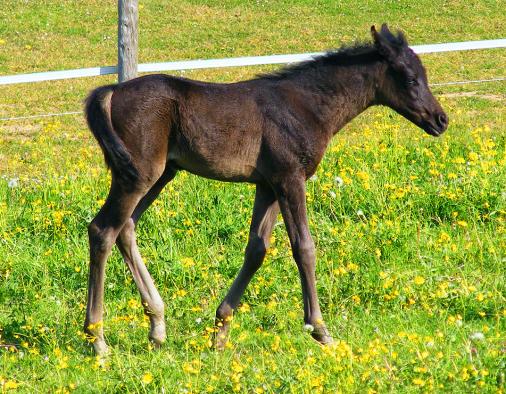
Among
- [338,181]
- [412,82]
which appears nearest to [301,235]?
[412,82]

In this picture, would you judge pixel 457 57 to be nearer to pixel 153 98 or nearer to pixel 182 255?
pixel 182 255

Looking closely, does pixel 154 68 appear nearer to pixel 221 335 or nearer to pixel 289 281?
pixel 289 281

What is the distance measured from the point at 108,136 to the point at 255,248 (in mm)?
1140

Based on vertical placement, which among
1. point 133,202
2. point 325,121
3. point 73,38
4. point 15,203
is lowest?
point 73,38

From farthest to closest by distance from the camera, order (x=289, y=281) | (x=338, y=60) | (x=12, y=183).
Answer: (x=12, y=183)
(x=289, y=281)
(x=338, y=60)

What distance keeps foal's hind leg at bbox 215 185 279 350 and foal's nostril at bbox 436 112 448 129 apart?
44.6 inches

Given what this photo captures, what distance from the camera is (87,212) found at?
307 inches

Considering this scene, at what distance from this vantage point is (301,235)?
589 cm

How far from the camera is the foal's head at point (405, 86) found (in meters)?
6.02

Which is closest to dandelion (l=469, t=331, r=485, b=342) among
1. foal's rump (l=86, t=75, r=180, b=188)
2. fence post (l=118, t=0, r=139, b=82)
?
foal's rump (l=86, t=75, r=180, b=188)

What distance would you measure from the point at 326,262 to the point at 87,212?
2.06m

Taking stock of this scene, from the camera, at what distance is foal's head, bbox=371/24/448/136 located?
6.02m

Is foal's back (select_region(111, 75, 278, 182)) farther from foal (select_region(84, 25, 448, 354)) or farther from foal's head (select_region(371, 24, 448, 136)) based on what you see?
foal's head (select_region(371, 24, 448, 136))

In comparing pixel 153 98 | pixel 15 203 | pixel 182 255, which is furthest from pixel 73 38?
pixel 153 98
